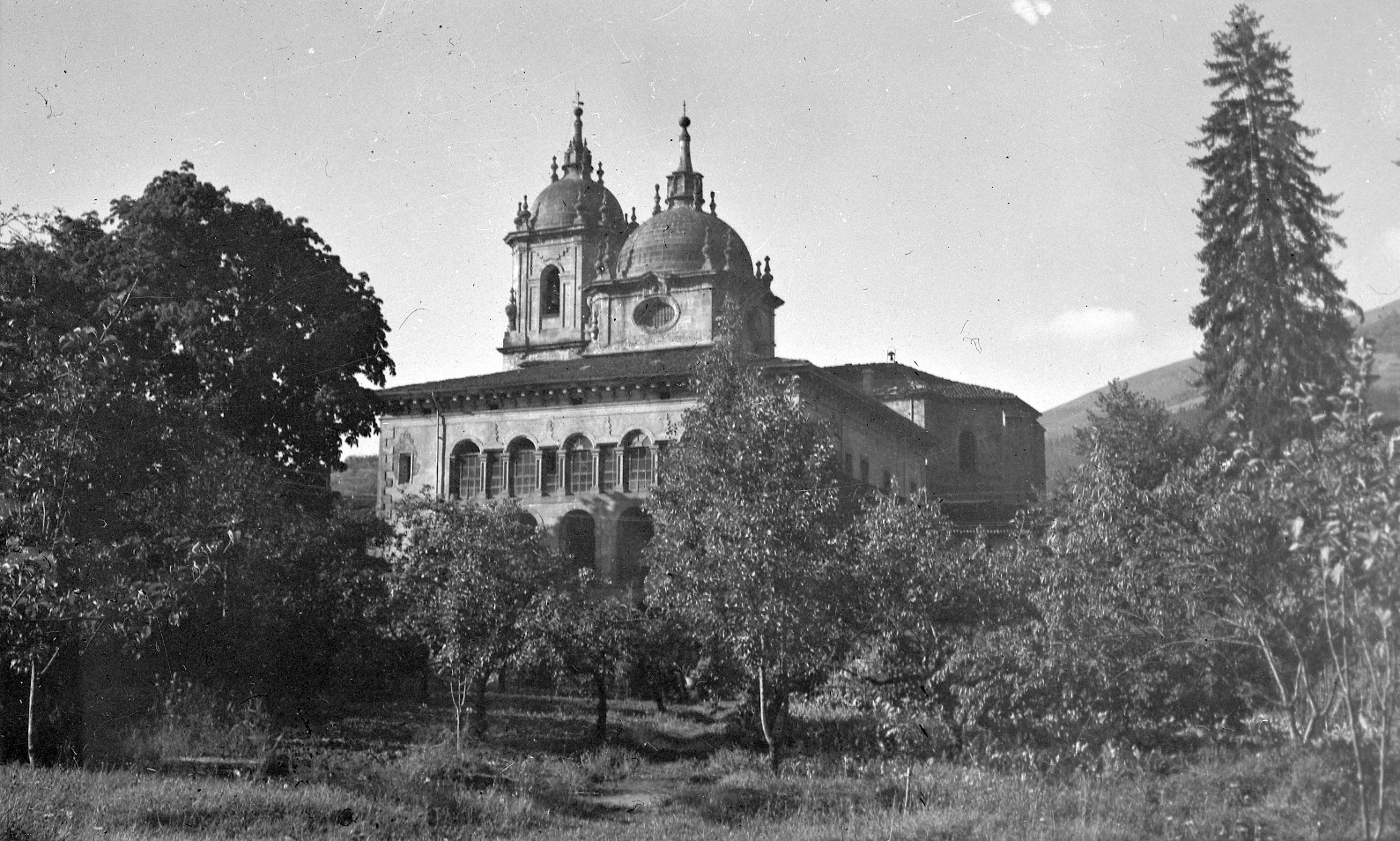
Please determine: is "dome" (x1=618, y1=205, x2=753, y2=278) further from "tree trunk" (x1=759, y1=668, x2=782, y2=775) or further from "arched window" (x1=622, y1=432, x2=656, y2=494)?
"tree trunk" (x1=759, y1=668, x2=782, y2=775)

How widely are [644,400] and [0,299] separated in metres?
20.6

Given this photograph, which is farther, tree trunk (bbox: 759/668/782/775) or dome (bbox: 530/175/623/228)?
dome (bbox: 530/175/623/228)

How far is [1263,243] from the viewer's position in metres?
23.4

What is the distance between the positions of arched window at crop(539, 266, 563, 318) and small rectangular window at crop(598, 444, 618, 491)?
20371mm

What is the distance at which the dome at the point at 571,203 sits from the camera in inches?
2253

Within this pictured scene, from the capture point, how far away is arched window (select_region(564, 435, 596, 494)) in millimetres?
37656

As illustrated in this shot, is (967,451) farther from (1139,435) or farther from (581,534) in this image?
(1139,435)

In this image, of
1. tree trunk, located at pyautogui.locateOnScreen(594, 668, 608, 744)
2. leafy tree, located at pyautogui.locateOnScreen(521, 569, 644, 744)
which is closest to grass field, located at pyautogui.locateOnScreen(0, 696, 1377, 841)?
tree trunk, located at pyautogui.locateOnScreen(594, 668, 608, 744)

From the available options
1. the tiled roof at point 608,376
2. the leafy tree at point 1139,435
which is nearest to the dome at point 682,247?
the tiled roof at point 608,376

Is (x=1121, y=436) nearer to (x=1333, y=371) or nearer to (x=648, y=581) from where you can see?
(x=1333, y=371)

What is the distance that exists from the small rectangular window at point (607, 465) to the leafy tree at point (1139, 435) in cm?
1359

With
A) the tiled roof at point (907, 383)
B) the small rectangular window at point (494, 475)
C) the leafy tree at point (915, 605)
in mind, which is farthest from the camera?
the tiled roof at point (907, 383)

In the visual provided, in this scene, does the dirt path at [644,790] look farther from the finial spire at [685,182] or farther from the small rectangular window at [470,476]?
the finial spire at [685,182]

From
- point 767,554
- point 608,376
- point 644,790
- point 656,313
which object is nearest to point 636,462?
point 608,376
